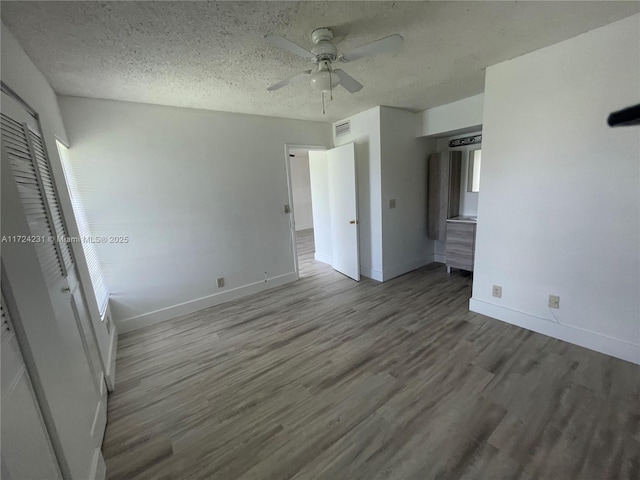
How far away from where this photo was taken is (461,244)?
12.0 feet

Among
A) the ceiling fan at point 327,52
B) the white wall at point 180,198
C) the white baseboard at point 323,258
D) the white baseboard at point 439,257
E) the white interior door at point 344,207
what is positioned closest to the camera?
the ceiling fan at point 327,52

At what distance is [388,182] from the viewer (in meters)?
3.61

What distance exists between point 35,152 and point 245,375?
196cm

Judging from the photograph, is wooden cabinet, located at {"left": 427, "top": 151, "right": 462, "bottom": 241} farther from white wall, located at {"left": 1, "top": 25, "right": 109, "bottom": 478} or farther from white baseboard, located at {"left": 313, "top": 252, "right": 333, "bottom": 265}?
white wall, located at {"left": 1, "top": 25, "right": 109, "bottom": 478}

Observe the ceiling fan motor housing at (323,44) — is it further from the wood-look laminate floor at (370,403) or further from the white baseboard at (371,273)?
the white baseboard at (371,273)

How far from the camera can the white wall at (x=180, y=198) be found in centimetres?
257

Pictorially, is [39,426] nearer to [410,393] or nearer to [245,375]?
[245,375]

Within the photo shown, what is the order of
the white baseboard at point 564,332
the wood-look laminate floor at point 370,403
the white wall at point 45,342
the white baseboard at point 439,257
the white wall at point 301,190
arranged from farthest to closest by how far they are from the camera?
1. the white wall at point 301,190
2. the white baseboard at point 439,257
3. the white baseboard at point 564,332
4. the wood-look laminate floor at point 370,403
5. the white wall at point 45,342

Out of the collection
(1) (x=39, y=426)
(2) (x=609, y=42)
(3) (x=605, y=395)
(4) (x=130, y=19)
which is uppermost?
(4) (x=130, y=19)

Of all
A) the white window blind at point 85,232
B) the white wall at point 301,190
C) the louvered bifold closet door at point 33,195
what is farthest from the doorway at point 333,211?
the white wall at point 301,190

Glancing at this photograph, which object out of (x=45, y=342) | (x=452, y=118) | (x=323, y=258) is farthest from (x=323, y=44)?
(x=323, y=258)

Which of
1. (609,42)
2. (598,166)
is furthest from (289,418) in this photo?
(609,42)

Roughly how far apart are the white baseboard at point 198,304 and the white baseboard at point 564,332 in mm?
2490

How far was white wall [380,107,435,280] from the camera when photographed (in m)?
3.54
